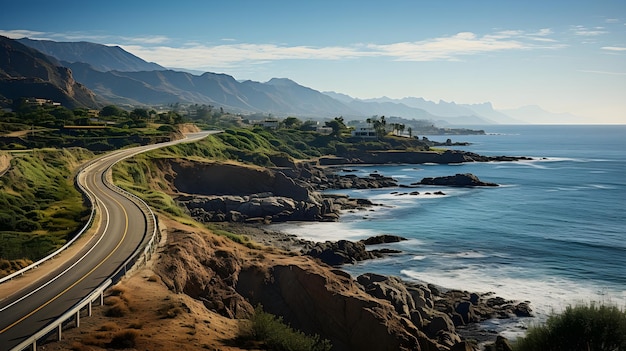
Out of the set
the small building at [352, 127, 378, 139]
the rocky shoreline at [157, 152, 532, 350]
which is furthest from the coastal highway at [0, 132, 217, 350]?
the small building at [352, 127, 378, 139]

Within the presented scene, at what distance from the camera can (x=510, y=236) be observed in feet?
214

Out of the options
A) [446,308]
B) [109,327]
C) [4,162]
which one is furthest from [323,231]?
[109,327]

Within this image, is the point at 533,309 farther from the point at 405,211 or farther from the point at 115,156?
the point at 115,156

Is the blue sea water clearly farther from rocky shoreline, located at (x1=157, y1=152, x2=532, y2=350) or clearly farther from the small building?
the small building

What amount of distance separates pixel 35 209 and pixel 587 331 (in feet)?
146

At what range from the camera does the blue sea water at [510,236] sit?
4544 centimetres

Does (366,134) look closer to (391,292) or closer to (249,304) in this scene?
(391,292)

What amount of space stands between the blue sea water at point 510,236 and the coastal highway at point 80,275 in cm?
2137

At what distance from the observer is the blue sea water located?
45.4m

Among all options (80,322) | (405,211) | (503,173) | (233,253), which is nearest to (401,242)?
(405,211)

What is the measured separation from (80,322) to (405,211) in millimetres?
67586

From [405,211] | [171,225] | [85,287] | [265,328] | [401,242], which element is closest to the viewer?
[265,328]

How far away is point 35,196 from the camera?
53125 millimetres

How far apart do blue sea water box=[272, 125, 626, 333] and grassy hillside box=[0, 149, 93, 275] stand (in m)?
25.8
